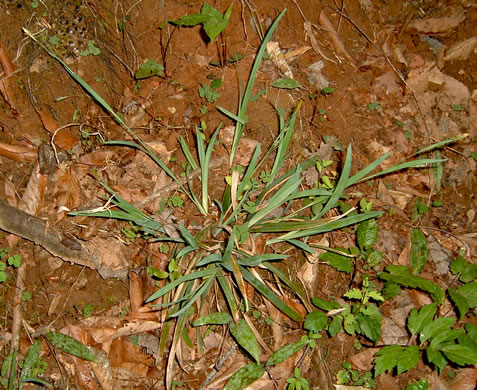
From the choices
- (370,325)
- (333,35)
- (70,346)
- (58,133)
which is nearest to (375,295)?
(370,325)

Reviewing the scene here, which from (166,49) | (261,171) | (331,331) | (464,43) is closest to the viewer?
(331,331)

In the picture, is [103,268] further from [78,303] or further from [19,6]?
[19,6]

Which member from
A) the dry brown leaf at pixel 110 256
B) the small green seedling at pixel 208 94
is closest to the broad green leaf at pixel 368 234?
the small green seedling at pixel 208 94

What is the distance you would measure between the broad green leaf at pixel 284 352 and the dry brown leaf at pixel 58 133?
1331 millimetres

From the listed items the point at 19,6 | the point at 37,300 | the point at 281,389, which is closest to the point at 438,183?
the point at 281,389

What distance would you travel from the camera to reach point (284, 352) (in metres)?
1.64

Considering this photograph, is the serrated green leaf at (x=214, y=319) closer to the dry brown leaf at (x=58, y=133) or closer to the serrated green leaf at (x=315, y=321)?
the serrated green leaf at (x=315, y=321)

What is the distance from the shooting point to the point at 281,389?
5.46 feet

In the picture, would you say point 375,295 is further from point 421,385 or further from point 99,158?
point 99,158

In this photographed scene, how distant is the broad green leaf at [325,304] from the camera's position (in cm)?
164

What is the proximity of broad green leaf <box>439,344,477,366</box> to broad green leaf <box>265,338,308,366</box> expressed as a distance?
0.55 m

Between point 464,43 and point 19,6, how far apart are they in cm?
240

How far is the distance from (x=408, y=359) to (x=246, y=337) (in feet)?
2.09

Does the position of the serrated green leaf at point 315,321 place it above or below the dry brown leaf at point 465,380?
above
